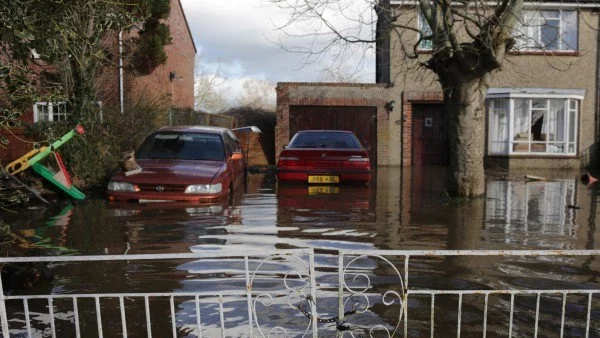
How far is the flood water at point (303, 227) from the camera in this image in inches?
222

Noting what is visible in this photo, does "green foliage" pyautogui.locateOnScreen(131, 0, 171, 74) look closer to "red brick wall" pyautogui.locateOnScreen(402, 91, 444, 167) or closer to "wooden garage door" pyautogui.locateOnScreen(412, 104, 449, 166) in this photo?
"red brick wall" pyautogui.locateOnScreen(402, 91, 444, 167)

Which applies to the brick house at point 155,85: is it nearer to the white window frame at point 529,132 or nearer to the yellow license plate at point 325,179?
the yellow license plate at point 325,179

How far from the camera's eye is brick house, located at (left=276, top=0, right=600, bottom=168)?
752 inches

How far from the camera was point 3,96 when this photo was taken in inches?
160

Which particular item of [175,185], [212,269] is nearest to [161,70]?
[175,185]

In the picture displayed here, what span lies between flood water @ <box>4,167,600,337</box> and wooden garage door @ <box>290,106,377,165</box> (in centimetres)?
819

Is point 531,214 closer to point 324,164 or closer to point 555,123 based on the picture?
point 324,164

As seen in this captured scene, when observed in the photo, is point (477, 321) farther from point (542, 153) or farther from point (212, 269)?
point (542, 153)

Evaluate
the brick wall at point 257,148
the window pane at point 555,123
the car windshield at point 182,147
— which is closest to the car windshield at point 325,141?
the car windshield at point 182,147

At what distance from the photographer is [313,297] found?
339cm

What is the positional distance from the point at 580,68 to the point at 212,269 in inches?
712

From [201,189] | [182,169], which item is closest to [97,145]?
[182,169]

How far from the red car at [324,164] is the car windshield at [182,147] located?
193 cm

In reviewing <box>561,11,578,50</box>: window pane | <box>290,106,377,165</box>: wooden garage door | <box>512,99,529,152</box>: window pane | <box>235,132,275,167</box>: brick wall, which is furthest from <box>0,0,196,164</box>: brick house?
<box>561,11,578,50</box>: window pane
